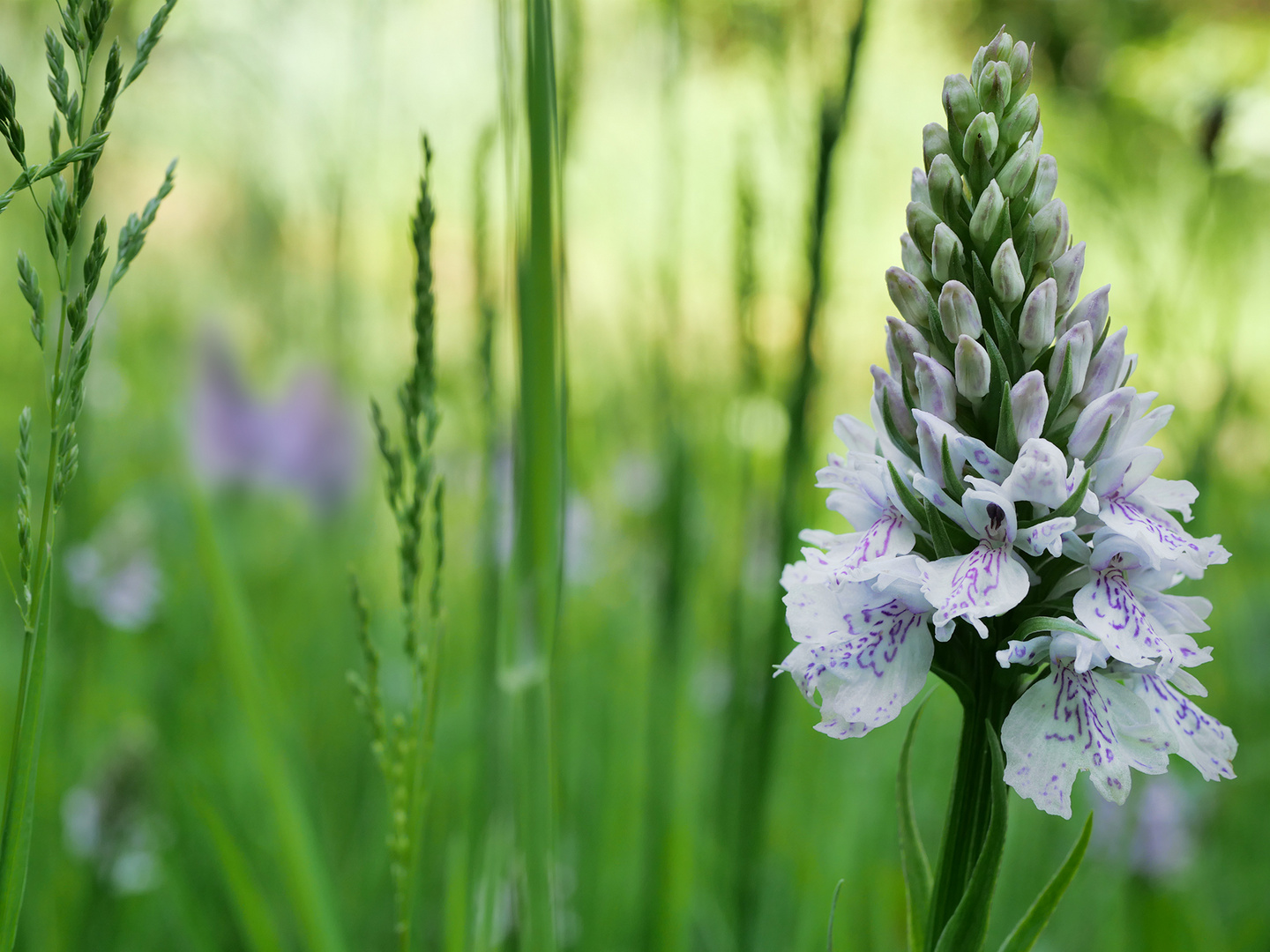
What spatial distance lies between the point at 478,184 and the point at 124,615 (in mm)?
1364

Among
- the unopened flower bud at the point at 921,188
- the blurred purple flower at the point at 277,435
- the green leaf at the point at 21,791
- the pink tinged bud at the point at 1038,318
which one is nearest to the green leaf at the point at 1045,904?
the pink tinged bud at the point at 1038,318

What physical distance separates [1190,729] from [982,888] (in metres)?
0.18

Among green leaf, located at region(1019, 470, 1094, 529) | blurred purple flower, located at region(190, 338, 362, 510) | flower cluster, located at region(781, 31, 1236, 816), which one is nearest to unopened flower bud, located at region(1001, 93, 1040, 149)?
flower cluster, located at region(781, 31, 1236, 816)

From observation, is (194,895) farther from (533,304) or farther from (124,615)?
(533,304)

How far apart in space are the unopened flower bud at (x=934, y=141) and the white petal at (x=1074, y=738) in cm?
32

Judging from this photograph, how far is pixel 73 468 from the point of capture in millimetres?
508

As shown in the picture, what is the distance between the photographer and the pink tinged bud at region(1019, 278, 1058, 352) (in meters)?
0.53

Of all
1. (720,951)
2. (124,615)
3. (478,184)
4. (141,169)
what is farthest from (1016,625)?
(141,169)

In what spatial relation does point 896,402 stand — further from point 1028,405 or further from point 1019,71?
point 1019,71

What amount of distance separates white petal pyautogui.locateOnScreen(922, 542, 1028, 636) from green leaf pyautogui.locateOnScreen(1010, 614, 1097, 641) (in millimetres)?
15

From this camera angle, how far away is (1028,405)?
539 millimetres

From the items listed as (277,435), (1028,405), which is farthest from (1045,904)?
(277,435)

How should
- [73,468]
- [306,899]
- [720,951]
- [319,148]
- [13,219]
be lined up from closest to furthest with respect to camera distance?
1. [73,468]
2. [306,899]
3. [720,951]
4. [319,148]
5. [13,219]

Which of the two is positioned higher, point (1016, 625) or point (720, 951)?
point (1016, 625)
